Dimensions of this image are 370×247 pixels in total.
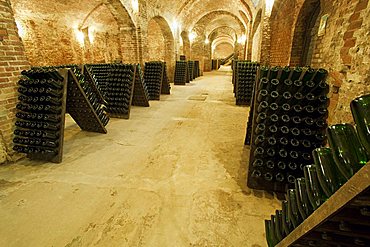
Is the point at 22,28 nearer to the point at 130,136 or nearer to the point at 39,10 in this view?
the point at 39,10

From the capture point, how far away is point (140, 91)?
5.15m

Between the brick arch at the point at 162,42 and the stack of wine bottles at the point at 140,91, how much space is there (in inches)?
194

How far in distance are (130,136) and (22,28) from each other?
29.8 ft

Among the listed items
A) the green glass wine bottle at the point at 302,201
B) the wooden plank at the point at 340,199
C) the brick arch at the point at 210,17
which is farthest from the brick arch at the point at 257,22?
the wooden plank at the point at 340,199

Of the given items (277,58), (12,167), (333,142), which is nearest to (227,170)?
(333,142)

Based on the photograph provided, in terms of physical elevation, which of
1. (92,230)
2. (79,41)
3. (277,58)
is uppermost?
(79,41)

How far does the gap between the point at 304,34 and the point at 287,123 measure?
3.87m

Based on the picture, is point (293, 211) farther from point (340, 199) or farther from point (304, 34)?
point (304, 34)

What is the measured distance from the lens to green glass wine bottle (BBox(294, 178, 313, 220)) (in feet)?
3.10

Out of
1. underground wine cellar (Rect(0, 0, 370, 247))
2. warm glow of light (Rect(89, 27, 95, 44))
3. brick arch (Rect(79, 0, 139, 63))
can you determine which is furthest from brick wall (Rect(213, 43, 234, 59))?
underground wine cellar (Rect(0, 0, 370, 247))

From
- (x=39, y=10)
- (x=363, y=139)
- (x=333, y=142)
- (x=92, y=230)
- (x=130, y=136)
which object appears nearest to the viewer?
(x=363, y=139)

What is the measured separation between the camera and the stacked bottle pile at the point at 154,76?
5.99m

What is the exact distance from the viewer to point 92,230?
5.12 feet

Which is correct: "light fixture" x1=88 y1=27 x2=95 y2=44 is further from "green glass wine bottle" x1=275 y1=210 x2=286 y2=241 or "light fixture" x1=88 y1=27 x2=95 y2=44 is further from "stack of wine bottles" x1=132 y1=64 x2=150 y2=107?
"green glass wine bottle" x1=275 y1=210 x2=286 y2=241
